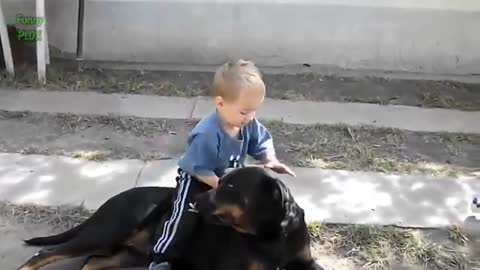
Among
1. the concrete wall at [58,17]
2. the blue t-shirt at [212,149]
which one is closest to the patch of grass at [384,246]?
the blue t-shirt at [212,149]

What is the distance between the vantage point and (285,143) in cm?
493

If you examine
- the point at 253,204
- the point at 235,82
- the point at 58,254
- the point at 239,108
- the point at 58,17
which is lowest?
the point at 58,254

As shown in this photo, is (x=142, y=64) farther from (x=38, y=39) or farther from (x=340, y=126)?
(x=340, y=126)

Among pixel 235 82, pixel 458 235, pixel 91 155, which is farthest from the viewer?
pixel 91 155

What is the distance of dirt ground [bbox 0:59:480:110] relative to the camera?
575 centimetres

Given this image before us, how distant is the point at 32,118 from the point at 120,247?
6.56 ft

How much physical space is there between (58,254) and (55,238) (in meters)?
0.26

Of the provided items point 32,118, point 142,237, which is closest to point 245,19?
point 32,118

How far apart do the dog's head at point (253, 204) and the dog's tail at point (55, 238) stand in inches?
30.7

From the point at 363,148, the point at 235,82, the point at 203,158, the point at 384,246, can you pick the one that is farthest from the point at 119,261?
the point at 363,148

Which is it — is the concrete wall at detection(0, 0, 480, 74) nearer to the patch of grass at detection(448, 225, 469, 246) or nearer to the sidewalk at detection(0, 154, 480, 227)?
the sidewalk at detection(0, 154, 480, 227)

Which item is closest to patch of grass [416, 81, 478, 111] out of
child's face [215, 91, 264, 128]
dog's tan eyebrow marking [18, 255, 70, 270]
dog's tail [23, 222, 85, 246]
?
child's face [215, 91, 264, 128]

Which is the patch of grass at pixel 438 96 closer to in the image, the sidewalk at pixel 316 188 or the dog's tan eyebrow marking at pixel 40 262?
the sidewalk at pixel 316 188

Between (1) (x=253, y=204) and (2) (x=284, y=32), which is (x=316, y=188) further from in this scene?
(2) (x=284, y=32)
